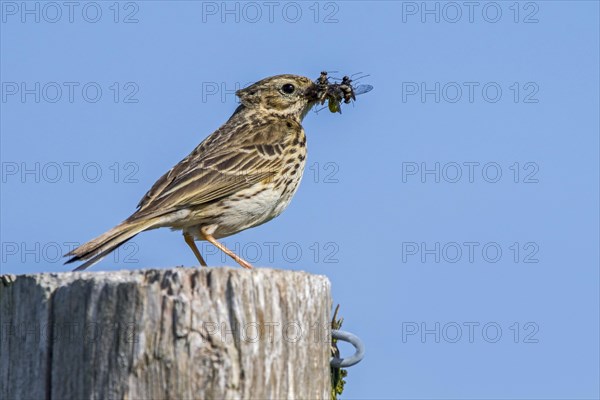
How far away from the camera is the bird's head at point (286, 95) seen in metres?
12.4

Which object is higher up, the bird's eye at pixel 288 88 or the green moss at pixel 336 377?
the bird's eye at pixel 288 88

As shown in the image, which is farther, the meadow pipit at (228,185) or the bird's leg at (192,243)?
the bird's leg at (192,243)

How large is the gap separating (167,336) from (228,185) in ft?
19.1

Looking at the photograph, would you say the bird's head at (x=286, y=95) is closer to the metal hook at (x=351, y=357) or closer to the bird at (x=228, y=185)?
the bird at (x=228, y=185)

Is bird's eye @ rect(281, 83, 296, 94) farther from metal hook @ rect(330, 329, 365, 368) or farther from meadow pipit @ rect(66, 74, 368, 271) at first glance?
metal hook @ rect(330, 329, 365, 368)

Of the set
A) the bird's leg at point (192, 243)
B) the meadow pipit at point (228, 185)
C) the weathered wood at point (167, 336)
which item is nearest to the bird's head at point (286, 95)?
the meadow pipit at point (228, 185)

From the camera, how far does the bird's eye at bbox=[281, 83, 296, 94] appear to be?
12.4 metres

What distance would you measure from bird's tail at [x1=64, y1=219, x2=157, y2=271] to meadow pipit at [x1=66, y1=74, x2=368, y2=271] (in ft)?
0.04

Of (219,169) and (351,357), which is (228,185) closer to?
(219,169)

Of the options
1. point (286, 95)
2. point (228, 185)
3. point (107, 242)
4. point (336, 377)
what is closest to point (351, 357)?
point (336, 377)

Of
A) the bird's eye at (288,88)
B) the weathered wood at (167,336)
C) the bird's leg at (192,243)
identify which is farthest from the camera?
the bird's eye at (288,88)

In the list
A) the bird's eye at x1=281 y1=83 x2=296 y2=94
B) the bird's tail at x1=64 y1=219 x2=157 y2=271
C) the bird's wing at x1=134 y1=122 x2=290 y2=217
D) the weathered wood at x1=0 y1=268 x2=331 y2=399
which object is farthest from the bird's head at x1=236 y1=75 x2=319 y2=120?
the weathered wood at x1=0 y1=268 x2=331 y2=399

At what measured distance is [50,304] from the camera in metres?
4.74

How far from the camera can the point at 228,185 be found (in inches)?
403
